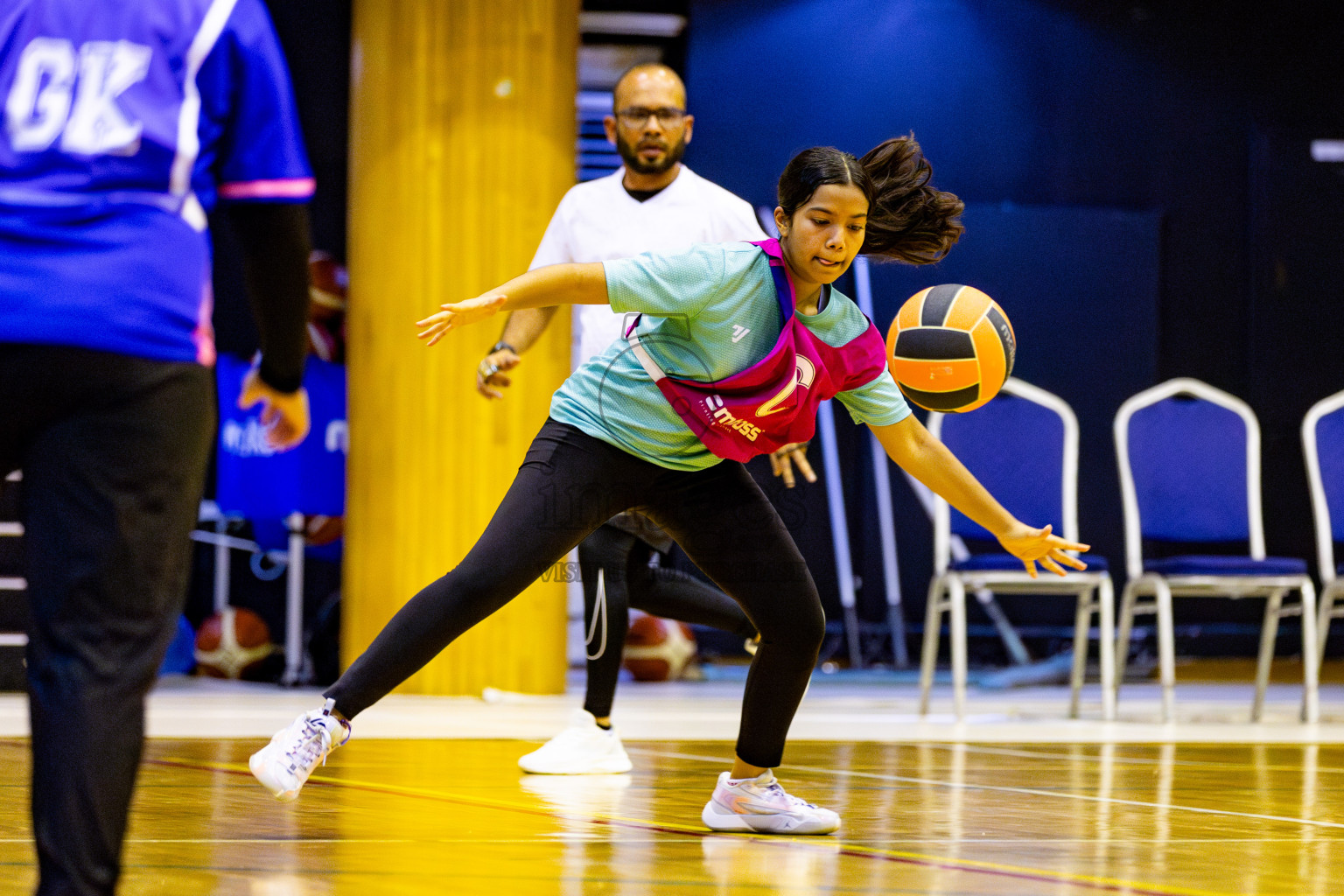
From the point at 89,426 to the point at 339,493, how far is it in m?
4.33

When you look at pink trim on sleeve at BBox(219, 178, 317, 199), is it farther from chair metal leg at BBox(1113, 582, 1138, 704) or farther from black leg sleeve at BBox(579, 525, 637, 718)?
chair metal leg at BBox(1113, 582, 1138, 704)

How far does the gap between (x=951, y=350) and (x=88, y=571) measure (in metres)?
2.49

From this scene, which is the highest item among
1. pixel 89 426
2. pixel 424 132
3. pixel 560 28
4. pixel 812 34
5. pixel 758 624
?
pixel 812 34

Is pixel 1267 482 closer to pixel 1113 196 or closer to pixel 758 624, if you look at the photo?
pixel 1113 196

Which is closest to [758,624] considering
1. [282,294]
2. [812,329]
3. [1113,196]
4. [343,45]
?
[812,329]

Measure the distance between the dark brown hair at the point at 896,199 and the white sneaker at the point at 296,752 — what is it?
1133mm

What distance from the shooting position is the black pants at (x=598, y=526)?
97.1 inches

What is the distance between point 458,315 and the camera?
2.30 meters

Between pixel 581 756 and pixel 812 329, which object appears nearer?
pixel 812 329

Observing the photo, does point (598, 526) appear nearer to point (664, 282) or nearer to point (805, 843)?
point (664, 282)

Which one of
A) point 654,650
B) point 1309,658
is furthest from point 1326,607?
point 654,650

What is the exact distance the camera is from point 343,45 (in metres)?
6.92

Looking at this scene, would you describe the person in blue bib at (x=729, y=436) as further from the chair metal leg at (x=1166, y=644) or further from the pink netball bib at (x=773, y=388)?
the chair metal leg at (x=1166, y=644)

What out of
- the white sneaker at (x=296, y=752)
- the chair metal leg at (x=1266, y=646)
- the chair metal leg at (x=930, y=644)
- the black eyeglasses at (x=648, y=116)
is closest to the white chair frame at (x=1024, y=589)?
the chair metal leg at (x=930, y=644)
